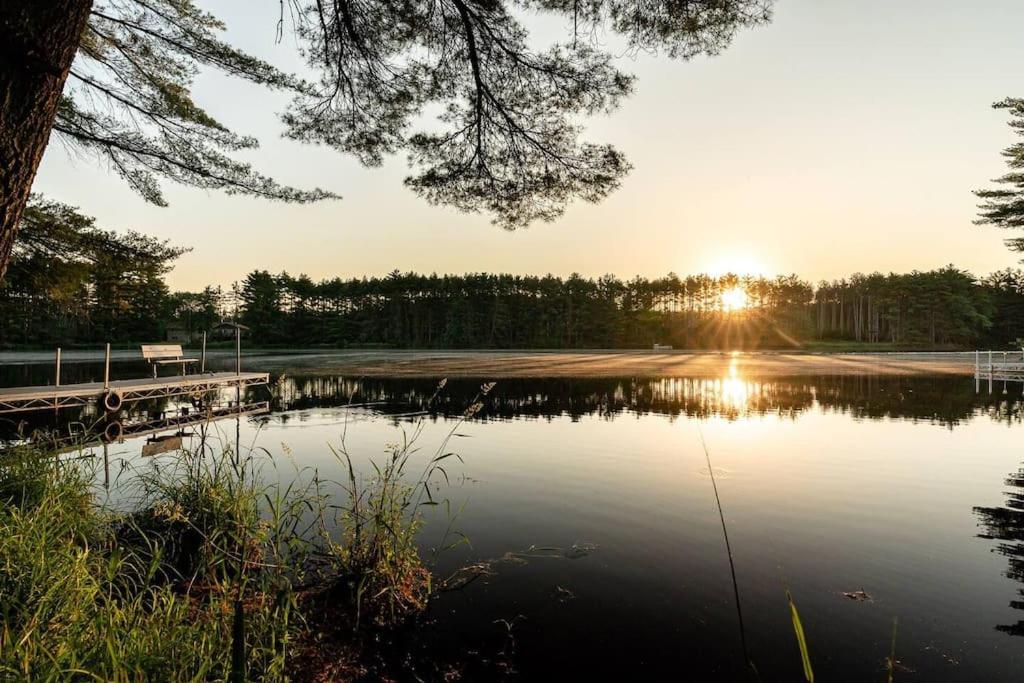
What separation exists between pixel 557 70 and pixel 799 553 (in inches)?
207

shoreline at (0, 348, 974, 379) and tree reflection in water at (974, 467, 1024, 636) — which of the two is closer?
tree reflection in water at (974, 467, 1024, 636)

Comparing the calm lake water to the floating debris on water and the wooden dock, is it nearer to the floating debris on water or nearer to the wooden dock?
the floating debris on water

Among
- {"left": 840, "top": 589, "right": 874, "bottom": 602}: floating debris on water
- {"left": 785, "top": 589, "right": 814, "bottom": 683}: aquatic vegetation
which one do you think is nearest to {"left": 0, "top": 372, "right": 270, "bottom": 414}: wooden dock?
{"left": 840, "top": 589, "right": 874, "bottom": 602}: floating debris on water

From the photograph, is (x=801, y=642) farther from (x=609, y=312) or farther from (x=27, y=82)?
(x=609, y=312)

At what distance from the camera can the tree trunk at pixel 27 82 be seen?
2416mm

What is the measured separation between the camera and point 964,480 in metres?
7.70

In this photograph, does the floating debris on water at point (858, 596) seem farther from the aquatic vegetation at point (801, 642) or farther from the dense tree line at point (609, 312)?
the dense tree line at point (609, 312)

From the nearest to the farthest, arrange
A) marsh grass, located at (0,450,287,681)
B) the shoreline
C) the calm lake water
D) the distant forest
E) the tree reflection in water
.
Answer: marsh grass, located at (0,450,287,681) < the calm lake water < the tree reflection in water < the shoreline < the distant forest

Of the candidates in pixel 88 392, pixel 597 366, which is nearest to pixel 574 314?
pixel 597 366

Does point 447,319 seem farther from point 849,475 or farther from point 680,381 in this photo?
point 849,475

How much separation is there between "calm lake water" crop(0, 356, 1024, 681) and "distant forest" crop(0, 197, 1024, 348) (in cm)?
5513

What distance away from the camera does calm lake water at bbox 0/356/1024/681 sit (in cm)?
363

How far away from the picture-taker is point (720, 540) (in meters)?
5.49

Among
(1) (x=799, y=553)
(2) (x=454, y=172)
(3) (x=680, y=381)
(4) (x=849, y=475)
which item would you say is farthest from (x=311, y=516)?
(3) (x=680, y=381)
